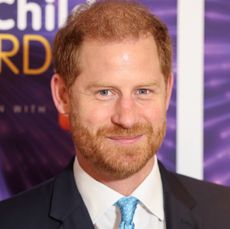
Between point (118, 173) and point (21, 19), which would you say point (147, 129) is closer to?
point (118, 173)

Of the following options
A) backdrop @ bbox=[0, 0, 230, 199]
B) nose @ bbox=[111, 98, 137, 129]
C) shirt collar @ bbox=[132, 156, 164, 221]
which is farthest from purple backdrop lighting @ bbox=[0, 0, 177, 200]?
nose @ bbox=[111, 98, 137, 129]

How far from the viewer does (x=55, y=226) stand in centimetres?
131

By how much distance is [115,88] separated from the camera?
4.19ft

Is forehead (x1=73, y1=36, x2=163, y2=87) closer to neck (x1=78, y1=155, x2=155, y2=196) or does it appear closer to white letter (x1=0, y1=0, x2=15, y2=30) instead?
neck (x1=78, y1=155, x2=155, y2=196)

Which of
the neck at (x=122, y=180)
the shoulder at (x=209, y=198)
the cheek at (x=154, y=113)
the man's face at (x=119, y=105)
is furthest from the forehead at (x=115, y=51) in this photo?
the shoulder at (x=209, y=198)

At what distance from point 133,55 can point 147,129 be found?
163 mm

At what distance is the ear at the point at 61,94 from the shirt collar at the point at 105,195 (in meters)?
0.14

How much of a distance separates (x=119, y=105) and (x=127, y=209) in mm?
232

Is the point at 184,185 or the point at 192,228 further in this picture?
the point at 184,185

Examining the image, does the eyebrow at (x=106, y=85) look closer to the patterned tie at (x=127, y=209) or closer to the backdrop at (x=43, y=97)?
the patterned tie at (x=127, y=209)

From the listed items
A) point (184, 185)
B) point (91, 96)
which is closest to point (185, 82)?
point (184, 185)

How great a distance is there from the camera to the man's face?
1271 mm

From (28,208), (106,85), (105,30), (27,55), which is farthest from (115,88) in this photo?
(27,55)

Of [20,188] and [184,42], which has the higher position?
[184,42]
